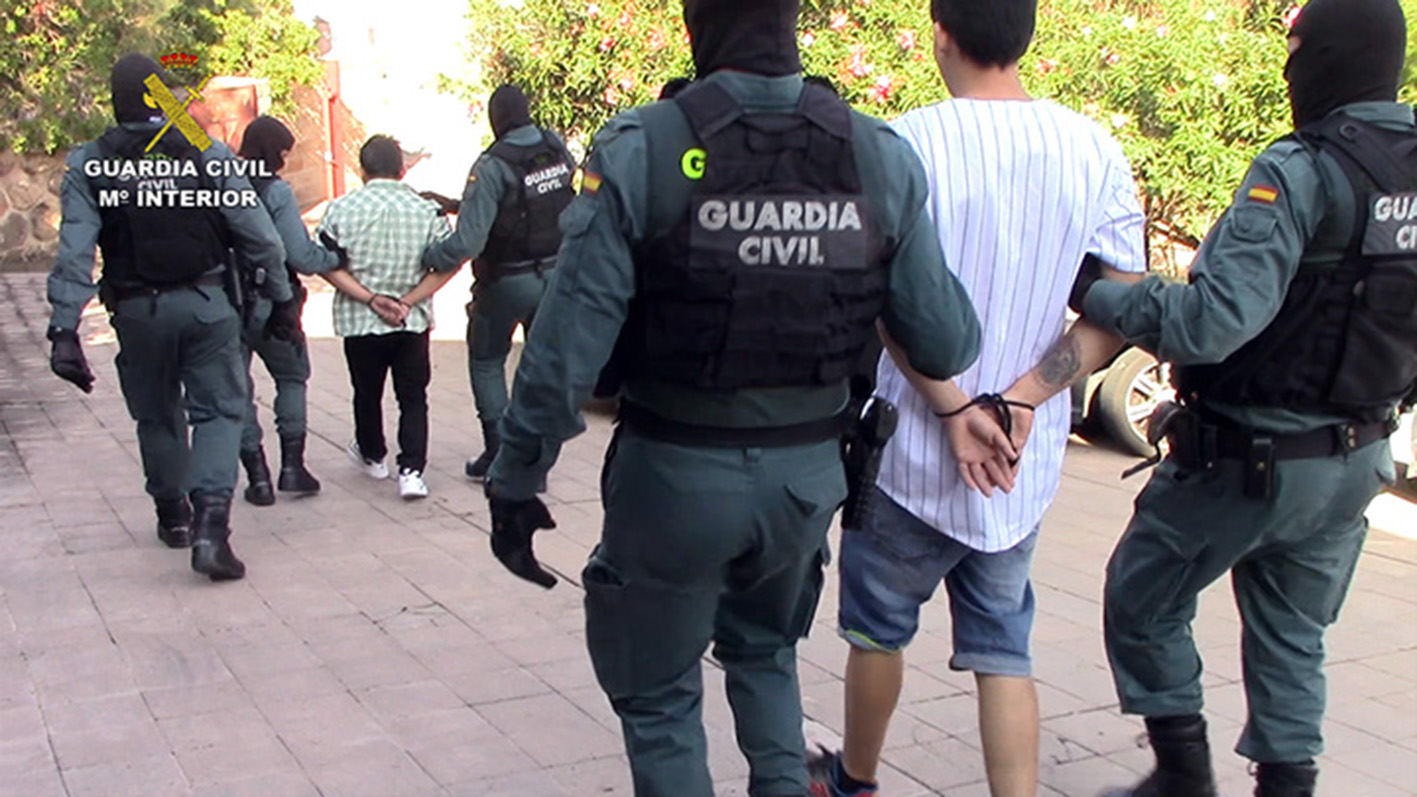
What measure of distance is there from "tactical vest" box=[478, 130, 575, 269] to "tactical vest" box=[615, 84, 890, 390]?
4020mm

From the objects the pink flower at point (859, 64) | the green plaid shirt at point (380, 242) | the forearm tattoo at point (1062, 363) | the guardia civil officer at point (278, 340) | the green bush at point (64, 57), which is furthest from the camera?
the green bush at point (64, 57)

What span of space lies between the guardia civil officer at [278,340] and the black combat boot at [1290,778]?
4108 mm

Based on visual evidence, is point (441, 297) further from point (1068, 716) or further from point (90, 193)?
point (1068, 716)

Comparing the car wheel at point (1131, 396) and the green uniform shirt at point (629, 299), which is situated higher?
the green uniform shirt at point (629, 299)

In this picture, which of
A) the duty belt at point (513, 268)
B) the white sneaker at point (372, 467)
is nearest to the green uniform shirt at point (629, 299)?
the duty belt at point (513, 268)

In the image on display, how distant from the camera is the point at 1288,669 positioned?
3447mm

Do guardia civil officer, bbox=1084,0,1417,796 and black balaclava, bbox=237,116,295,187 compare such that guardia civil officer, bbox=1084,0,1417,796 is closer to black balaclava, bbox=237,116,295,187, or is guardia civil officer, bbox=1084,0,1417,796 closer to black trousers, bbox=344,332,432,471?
black trousers, bbox=344,332,432,471

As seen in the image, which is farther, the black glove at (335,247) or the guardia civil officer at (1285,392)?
the black glove at (335,247)

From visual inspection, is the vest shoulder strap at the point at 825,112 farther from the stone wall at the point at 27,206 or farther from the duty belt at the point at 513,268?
the stone wall at the point at 27,206

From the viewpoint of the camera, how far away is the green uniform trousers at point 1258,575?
3344 mm

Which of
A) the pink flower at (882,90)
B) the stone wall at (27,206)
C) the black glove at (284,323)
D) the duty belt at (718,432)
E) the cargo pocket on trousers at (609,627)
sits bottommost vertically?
the stone wall at (27,206)

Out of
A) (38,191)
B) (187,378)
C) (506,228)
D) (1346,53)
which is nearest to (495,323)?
(506,228)

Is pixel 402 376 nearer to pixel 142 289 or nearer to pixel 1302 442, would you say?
pixel 142 289

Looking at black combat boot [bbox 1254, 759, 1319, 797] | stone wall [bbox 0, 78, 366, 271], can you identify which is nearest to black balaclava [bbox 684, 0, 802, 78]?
black combat boot [bbox 1254, 759, 1319, 797]
